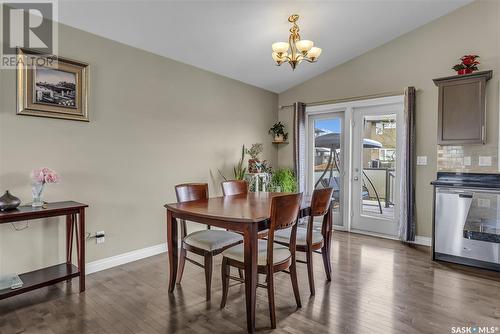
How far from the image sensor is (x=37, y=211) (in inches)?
95.8

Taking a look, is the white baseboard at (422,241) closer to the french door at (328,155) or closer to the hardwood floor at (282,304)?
the hardwood floor at (282,304)

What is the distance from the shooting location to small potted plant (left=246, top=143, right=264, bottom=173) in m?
4.82

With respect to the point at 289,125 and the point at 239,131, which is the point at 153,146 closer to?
the point at 239,131

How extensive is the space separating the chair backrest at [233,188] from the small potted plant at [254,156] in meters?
1.17

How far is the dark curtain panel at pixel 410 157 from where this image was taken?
13.9 ft

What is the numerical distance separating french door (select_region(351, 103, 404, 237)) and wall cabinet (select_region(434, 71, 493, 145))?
78cm

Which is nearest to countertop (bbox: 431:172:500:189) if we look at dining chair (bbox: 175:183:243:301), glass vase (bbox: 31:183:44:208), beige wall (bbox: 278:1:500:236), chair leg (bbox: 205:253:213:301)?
beige wall (bbox: 278:1:500:236)

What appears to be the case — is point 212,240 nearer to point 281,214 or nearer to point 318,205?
point 281,214

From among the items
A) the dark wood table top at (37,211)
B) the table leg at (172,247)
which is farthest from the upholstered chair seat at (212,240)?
the dark wood table top at (37,211)

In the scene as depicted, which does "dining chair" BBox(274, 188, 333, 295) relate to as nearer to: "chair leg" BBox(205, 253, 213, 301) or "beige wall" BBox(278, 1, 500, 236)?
"chair leg" BBox(205, 253, 213, 301)

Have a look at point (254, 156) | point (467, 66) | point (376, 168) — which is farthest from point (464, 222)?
point (254, 156)

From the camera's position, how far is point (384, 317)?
2.27 metres

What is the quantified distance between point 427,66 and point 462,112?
3.29 feet

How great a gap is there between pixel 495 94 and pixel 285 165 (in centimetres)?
333
